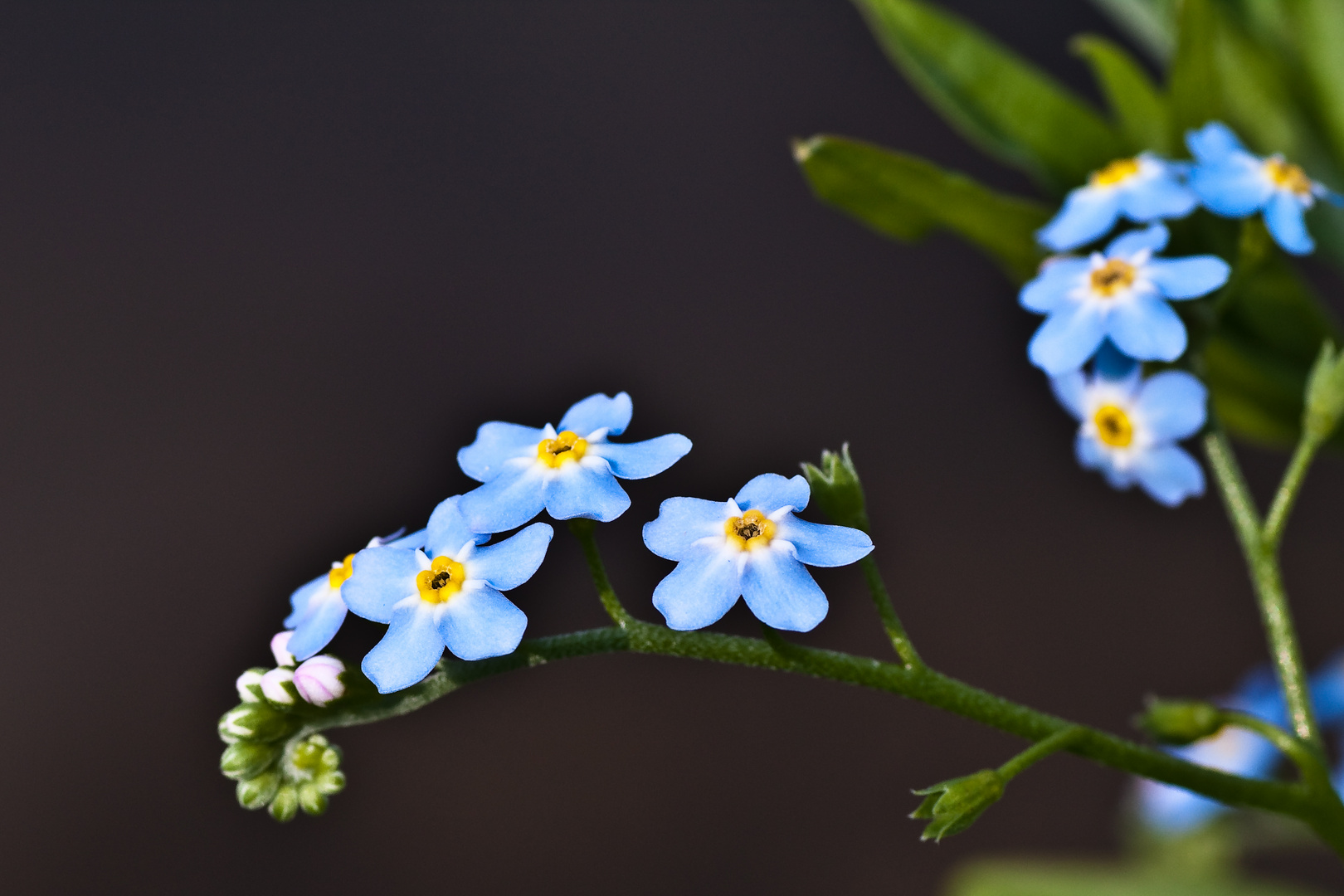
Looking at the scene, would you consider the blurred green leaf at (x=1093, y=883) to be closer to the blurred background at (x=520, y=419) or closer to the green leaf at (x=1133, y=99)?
the green leaf at (x=1133, y=99)

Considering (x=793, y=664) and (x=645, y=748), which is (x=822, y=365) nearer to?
(x=645, y=748)

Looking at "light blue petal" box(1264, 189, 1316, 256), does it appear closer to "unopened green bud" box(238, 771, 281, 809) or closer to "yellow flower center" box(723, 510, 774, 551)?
"yellow flower center" box(723, 510, 774, 551)

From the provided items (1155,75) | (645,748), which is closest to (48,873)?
(645,748)

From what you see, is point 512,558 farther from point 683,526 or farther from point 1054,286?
point 1054,286

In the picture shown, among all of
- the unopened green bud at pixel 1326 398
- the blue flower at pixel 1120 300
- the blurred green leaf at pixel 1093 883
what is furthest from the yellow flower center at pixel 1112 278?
the blurred green leaf at pixel 1093 883

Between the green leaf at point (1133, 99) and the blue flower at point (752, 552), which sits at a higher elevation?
the green leaf at point (1133, 99)

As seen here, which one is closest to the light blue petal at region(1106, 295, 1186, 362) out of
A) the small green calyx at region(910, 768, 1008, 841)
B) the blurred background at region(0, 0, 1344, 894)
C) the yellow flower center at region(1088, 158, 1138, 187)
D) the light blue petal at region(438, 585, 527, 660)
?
the yellow flower center at region(1088, 158, 1138, 187)
